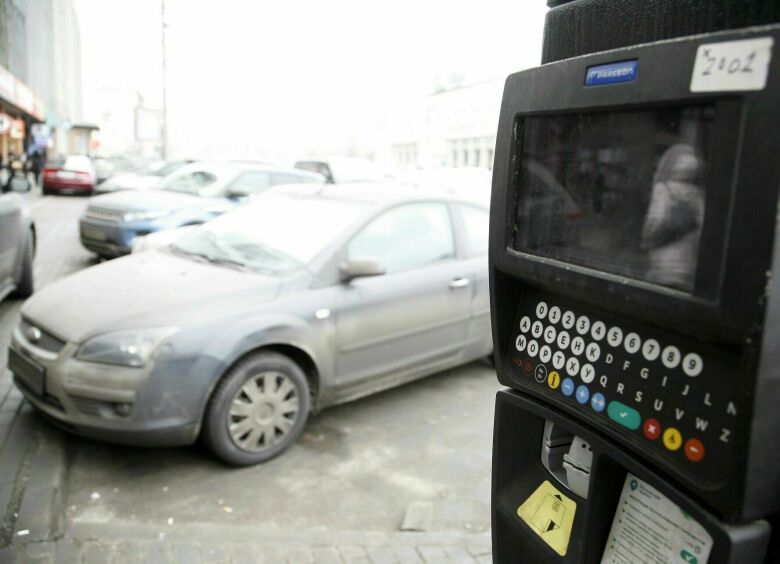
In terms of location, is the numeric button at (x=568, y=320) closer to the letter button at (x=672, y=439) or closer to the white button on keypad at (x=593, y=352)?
the white button on keypad at (x=593, y=352)

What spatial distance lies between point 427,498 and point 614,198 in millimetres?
2674

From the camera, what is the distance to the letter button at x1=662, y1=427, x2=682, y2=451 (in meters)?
1.00

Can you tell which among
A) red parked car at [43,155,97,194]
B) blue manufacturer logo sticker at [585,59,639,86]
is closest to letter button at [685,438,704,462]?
blue manufacturer logo sticker at [585,59,639,86]

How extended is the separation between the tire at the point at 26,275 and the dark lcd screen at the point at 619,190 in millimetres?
6329

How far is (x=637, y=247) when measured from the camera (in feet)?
3.33

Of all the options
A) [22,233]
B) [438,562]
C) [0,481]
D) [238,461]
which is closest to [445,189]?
[238,461]

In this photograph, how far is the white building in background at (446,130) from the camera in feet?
22.0

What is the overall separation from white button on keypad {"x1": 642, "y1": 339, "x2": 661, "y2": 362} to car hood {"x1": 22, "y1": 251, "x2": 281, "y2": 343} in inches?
107

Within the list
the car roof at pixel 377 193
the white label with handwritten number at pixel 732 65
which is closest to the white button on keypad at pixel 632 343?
the white label with handwritten number at pixel 732 65

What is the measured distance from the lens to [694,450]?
0.97m

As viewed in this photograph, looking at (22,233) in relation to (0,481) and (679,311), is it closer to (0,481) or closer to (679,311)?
(0,481)

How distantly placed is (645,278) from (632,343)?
145 millimetres

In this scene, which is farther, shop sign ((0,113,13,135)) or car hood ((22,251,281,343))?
shop sign ((0,113,13,135))

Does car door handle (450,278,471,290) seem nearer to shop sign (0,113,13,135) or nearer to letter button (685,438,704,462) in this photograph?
letter button (685,438,704,462)
